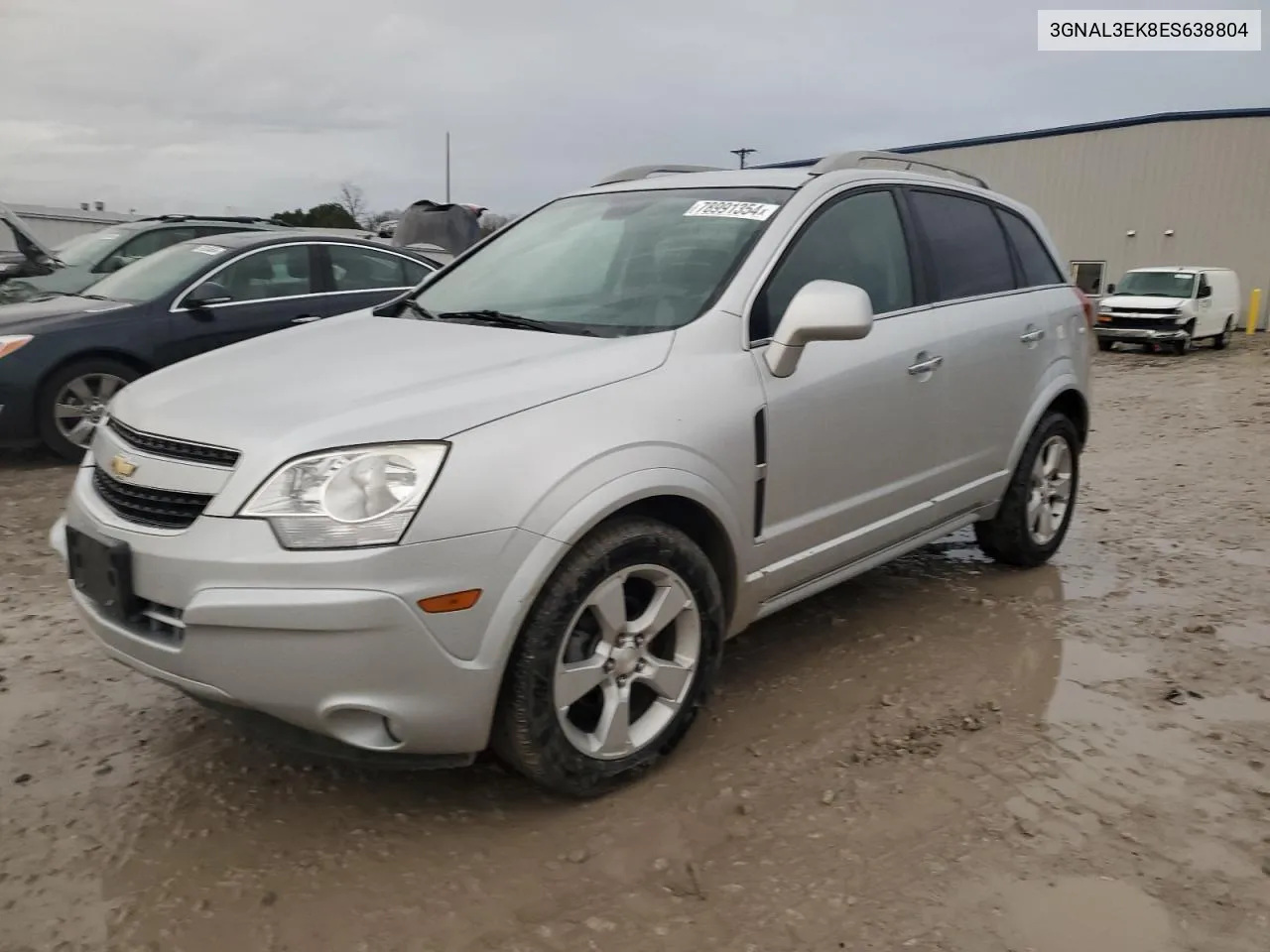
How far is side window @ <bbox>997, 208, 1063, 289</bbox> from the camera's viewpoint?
15.3 ft

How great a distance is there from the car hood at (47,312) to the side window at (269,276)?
0.72 m

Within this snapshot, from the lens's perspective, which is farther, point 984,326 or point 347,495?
point 984,326

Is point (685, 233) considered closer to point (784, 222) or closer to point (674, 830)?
point (784, 222)

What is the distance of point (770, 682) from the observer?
11.9ft

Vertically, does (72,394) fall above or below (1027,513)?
above

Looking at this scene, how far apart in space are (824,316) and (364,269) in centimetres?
576

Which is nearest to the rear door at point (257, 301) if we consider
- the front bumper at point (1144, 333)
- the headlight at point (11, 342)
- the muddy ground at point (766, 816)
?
the headlight at point (11, 342)

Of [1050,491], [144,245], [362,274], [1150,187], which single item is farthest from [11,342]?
[1150,187]

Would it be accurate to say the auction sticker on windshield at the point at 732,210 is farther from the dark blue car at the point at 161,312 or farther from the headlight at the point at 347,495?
the dark blue car at the point at 161,312

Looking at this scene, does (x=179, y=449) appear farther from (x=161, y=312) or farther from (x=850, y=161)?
(x=161, y=312)

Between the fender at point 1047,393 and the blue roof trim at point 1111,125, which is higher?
the blue roof trim at point 1111,125

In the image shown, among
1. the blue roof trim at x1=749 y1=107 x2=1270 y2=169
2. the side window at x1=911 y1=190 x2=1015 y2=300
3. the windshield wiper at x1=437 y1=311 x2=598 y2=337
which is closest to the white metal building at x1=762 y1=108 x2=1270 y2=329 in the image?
the blue roof trim at x1=749 y1=107 x2=1270 y2=169

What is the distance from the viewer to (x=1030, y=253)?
187 inches

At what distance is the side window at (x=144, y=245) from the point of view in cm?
900
